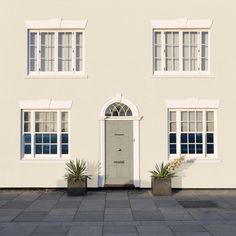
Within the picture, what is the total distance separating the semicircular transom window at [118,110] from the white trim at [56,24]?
10.5ft

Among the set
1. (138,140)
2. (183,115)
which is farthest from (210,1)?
(138,140)

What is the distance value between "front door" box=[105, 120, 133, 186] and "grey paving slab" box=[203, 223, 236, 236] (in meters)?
5.57

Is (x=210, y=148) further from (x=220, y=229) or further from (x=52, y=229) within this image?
(x=52, y=229)

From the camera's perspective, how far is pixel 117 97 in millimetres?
13727

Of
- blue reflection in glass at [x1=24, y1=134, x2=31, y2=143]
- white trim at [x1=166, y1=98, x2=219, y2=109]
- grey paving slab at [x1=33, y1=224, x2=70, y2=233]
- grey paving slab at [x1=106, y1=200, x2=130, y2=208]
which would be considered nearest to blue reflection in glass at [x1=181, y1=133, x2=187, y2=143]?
white trim at [x1=166, y1=98, x2=219, y2=109]

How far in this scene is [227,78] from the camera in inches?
546

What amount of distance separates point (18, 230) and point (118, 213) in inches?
111

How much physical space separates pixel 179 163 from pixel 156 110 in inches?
Result: 85.1

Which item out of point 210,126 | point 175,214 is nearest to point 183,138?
point 210,126

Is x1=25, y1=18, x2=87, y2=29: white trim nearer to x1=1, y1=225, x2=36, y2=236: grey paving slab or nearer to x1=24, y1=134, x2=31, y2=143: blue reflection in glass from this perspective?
x1=24, y1=134, x2=31, y2=143: blue reflection in glass

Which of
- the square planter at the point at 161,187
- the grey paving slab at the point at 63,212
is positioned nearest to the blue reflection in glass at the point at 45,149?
the grey paving slab at the point at 63,212

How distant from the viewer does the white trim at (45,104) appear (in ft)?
45.0

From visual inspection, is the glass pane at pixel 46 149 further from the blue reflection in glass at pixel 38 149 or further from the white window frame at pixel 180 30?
the white window frame at pixel 180 30

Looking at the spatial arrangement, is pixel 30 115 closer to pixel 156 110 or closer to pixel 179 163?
pixel 156 110
